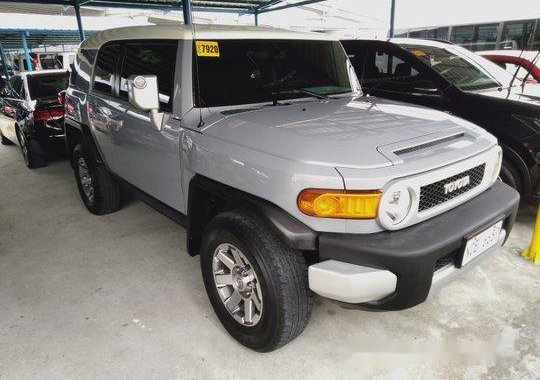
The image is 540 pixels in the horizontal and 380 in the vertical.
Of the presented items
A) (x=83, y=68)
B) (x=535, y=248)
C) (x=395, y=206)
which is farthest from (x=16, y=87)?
(x=535, y=248)

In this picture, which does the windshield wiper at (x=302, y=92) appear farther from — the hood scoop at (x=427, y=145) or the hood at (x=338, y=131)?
the hood scoop at (x=427, y=145)

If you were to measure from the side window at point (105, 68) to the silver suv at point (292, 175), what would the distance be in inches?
4.7

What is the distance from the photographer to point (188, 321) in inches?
100.0

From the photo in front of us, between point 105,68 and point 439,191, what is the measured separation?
289cm

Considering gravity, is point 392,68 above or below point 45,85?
above

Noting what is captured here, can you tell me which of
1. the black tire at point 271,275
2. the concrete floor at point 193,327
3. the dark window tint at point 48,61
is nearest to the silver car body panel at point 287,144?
the black tire at point 271,275

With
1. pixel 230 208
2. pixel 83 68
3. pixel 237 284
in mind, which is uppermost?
pixel 83 68

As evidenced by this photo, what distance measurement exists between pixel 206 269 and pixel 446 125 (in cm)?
165

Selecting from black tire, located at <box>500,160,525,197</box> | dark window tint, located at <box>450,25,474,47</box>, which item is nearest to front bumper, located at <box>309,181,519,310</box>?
black tire, located at <box>500,160,525,197</box>

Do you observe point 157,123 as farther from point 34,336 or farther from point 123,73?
point 34,336

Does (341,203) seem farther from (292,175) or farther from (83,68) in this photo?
(83,68)

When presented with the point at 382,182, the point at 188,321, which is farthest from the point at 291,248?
the point at 188,321

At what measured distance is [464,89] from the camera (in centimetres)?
396

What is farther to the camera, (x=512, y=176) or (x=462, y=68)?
(x=462, y=68)
